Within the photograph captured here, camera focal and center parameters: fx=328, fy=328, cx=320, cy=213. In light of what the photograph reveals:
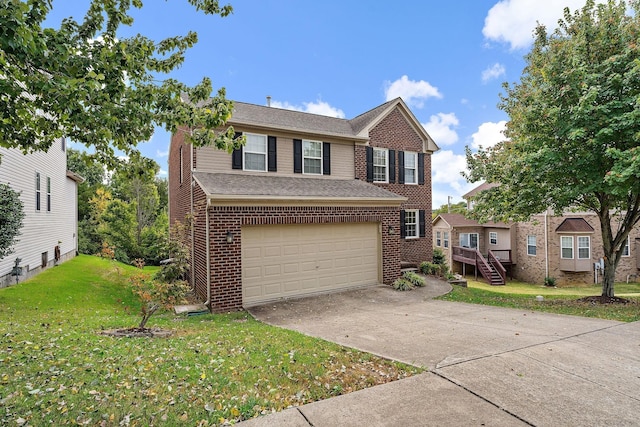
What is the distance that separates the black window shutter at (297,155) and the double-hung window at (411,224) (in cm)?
594

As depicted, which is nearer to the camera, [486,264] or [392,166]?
[392,166]

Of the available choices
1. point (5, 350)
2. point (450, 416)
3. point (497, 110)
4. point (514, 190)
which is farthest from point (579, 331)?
point (497, 110)

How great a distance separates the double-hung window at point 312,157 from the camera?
1286cm

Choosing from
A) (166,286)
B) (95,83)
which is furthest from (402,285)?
(95,83)

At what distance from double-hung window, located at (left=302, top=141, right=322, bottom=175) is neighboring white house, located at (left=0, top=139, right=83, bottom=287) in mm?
8898

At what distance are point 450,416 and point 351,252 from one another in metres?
8.21

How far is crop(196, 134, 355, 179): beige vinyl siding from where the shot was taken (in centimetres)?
1089

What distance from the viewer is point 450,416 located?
10.7 ft

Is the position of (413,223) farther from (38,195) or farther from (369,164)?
(38,195)

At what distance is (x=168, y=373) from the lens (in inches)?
165

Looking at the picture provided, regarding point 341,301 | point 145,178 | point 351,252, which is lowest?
point 341,301

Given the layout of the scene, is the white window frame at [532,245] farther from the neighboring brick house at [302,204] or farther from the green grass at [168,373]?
the green grass at [168,373]

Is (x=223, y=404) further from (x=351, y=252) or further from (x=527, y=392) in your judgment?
(x=351, y=252)

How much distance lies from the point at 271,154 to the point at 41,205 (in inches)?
406
